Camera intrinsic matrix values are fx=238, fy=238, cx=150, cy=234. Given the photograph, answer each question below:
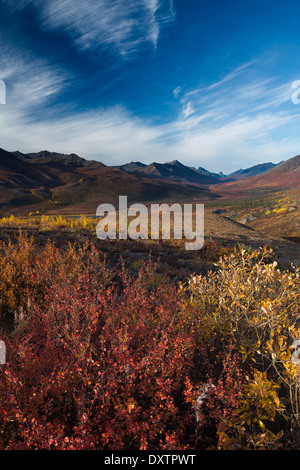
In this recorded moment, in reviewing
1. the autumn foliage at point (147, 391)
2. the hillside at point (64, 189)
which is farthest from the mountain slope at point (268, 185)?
the autumn foliage at point (147, 391)

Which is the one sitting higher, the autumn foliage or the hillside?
the hillside

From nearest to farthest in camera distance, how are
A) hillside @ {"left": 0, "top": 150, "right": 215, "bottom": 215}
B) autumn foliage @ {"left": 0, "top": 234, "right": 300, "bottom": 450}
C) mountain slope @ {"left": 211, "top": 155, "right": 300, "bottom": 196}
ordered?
autumn foliage @ {"left": 0, "top": 234, "right": 300, "bottom": 450} → hillside @ {"left": 0, "top": 150, "right": 215, "bottom": 215} → mountain slope @ {"left": 211, "top": 155, "right": 300, "bottom": 196}

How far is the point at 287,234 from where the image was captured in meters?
27.0

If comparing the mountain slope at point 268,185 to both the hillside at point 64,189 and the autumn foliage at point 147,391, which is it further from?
the autumn foliage at point 147,391

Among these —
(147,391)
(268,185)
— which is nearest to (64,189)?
(147,391)

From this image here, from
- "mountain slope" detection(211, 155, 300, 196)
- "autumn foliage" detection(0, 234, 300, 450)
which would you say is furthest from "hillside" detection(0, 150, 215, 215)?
"autumn foliage" detection(0, 234, 300, 450)

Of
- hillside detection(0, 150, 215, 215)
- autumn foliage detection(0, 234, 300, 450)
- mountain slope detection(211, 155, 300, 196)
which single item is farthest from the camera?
mountain slope detection(211, 155, 300, 196)

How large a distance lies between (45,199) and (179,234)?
74586mm

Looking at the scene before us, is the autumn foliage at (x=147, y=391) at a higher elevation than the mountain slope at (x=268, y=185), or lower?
lower

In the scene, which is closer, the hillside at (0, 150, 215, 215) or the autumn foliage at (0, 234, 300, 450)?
the autumn foliage at (0, 234, 300, 450)

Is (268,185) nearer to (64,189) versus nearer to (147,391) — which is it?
(64,189)

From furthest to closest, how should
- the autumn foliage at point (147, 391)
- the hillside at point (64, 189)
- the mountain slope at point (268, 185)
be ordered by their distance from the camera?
the mountain slope at point (268, 185) < the hillside at point (64, 189) < the autumn foliage at point (147, 391)

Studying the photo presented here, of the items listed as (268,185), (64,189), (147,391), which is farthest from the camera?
(268,185)

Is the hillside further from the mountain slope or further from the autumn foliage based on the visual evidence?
the autumn foliage
